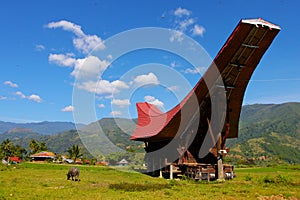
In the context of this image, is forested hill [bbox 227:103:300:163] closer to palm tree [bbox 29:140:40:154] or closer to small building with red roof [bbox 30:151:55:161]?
small building with red roof [bbox 30:151:55:161]

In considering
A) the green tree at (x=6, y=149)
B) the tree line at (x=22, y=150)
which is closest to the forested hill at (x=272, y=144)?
the tree line at (x=22, y=150)

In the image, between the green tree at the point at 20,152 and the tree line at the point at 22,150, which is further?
the green tree at the point at 20,152

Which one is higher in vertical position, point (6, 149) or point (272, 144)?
point (272, 144)

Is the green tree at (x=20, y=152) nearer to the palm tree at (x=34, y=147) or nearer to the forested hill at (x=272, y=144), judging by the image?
the palm tree at (x=34, y=147)

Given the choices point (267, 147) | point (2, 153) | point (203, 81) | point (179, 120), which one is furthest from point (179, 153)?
point (267, 147)

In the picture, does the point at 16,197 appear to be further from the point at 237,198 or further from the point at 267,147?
the point at 267,147

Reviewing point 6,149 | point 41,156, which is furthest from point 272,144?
point 6,149

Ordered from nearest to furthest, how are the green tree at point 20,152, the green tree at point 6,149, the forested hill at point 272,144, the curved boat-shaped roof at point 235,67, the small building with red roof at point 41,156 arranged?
the curved boat-shaped roof at point 235,67 → the small building with red roof at point 41,156 → the green tree at point 6,149 → the green tree at point 20,152 → the forested hill at point 272,144

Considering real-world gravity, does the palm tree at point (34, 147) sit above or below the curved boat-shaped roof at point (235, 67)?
below

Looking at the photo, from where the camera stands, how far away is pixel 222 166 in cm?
2048

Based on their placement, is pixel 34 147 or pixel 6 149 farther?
pixel 34 147

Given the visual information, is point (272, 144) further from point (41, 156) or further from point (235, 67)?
point (235, 67)

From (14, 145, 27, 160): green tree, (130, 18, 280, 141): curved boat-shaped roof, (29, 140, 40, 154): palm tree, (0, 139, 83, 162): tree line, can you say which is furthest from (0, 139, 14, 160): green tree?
(130, 18, 280, 141): curved boat-shaped roof

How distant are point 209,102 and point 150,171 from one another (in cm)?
1077
